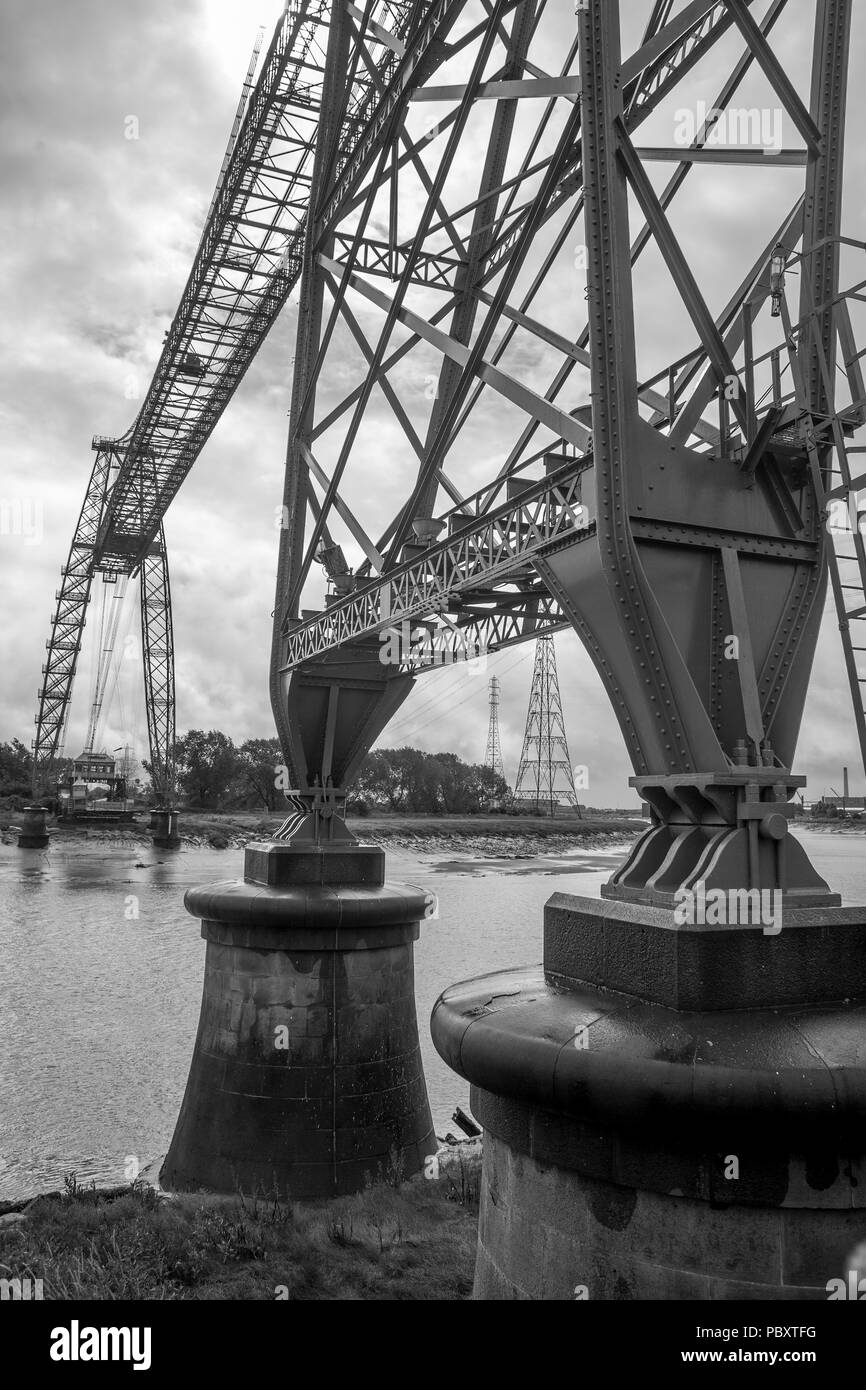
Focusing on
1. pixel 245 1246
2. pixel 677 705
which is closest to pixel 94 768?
pixel 245 1246

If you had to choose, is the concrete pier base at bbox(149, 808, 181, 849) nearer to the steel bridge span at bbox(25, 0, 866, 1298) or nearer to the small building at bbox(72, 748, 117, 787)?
the small building at bbox(72, 748, 117, 787)

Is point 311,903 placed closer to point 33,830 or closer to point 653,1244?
point 653,1244

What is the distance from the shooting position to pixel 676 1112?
443 cm

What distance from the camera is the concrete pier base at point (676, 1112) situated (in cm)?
444

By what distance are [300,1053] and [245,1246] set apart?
128 inches

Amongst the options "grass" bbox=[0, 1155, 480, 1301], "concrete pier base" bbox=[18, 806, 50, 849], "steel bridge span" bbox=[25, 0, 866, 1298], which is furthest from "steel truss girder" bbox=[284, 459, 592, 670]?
"concrete pier base" bbox=[18, 806, 50, 849]

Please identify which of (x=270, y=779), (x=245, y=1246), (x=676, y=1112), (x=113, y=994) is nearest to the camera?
(x=676, y=1112)

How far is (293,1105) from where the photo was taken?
1257 cm

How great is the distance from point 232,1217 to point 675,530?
29.0ft

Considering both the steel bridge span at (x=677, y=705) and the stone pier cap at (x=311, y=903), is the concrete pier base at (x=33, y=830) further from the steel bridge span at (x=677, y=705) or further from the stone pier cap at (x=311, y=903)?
the steel bridge span at (x=677, y=705)

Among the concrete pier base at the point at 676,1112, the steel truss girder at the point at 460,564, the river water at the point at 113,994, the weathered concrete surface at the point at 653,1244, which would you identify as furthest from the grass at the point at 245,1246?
the steel truss girder at the point at 460,564

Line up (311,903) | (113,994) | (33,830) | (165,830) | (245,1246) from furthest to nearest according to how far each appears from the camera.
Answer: (165,830)
(33,830)
(113,994)
(311,903)
(245,1246)

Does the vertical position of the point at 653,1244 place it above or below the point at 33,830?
above
